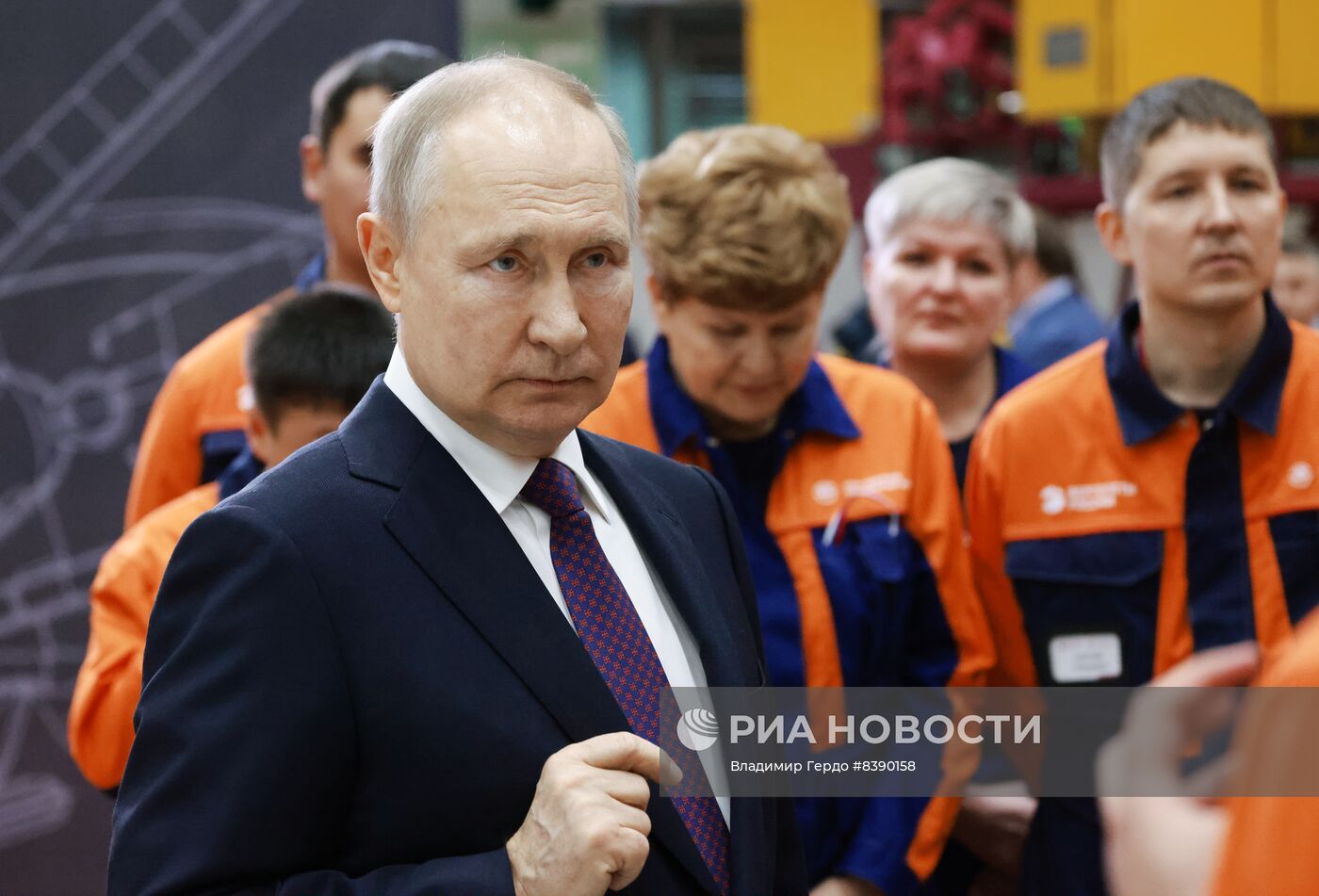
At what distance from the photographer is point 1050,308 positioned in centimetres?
456

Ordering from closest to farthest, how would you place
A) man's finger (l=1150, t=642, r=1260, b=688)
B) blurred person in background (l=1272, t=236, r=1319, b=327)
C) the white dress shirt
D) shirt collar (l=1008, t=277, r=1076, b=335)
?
man's finger (l=1150, t=642, r=1260, b=688) → the white dress shirt → shirt collar (l=1008, t=277, r=1076, b=335) → blurred person in background (l=1272, t=236, r=1319, b=327)

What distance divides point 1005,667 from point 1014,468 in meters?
0.37

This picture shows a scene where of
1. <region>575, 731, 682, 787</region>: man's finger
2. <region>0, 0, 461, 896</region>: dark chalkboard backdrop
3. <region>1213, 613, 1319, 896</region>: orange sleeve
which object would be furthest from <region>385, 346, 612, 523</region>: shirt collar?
<region>0, 0, 461, 896</region>: dark chalkboard backdrop

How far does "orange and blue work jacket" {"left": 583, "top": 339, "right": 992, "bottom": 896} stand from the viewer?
2.36 metres

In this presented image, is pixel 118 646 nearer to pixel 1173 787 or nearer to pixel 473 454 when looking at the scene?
pixel 473 454

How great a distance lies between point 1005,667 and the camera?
266cm

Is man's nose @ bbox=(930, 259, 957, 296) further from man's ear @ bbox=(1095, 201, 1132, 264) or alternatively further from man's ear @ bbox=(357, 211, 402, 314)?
man's ear @ bbox=(357, 211, 402, 314)

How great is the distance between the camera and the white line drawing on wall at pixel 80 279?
312 centimetres

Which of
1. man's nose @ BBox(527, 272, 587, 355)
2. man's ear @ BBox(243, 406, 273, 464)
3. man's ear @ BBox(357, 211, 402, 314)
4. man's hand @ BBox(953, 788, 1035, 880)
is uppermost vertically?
man's ear @ BBox(357, 211, 402, 314)

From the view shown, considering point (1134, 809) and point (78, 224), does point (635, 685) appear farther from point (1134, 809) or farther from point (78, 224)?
point (78, 224)

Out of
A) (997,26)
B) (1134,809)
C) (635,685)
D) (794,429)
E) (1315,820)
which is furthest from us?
(997,26)

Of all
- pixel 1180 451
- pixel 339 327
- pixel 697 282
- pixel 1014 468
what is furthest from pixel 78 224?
pixel 1180 451

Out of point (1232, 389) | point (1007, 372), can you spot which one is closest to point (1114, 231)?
point (1232, 389)

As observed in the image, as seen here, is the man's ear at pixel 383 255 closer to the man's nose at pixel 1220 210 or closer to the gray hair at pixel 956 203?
the man's nose at pixel 1220 210
